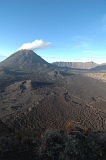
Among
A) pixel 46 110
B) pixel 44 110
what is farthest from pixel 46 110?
pixel 44 110

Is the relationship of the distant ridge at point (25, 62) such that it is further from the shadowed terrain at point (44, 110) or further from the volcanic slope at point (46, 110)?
the volcanic slope at point (46, 110)

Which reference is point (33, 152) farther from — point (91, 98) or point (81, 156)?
point (91, 98)

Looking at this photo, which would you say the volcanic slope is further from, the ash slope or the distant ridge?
the distant ridge

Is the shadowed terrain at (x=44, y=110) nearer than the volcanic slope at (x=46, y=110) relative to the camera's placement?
Yes

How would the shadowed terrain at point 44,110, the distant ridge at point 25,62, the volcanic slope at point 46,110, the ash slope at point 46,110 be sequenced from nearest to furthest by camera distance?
the shadowed terrain at point 44,110, the volcanic slope at point 46,110, the ash slope at point 46,110, the distant ridge at point 25,62

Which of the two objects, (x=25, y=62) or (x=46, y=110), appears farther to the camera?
(x=25, y=62)

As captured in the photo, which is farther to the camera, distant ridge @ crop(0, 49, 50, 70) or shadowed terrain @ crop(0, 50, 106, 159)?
distant ridge @ crop(0, 49, 50, 70)

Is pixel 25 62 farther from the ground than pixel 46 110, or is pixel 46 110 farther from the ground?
pixel 25 62

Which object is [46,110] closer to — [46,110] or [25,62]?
[46,110]

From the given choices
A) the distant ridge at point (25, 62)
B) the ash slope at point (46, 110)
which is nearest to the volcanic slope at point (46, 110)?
the ash slope at point (46, 110)

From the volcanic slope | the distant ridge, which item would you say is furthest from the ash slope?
the distant ridge

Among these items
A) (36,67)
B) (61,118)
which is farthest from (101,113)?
(36,67)
